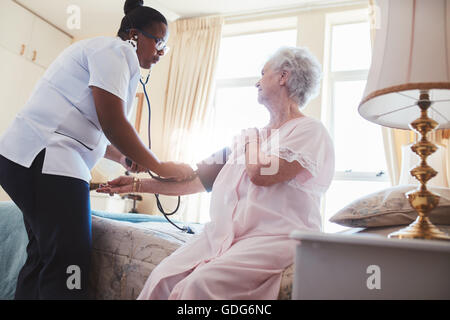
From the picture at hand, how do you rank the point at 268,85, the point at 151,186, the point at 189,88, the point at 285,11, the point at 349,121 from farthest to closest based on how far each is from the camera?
the point at 189,88 < the point at 285,11 < the point at 349,121 < the point at 151,186 < the point at 268,85

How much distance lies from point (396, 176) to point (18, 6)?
4.35 meters

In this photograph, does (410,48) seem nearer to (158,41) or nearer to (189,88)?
(158,41)

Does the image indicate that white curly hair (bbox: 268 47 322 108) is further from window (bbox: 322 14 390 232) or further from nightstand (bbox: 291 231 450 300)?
window (bbox: 322 14 390 232)

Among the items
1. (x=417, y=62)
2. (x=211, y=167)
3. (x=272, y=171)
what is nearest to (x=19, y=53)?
(x=211, y=167)

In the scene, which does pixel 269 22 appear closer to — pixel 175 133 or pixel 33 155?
pixel 175 133

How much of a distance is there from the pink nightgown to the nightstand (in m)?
0.24

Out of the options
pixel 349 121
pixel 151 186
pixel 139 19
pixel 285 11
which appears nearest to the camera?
pixel 139 19

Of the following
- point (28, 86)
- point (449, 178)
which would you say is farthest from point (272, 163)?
point (28, 86)

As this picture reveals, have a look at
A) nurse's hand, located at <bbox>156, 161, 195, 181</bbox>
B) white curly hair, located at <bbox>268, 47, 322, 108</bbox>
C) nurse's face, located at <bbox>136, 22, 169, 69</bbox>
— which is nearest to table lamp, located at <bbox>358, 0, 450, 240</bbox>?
white curly hair, located at <bbox>268, 47, 322, 108</bbox>

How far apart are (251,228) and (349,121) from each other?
119 inches

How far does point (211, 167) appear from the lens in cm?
156

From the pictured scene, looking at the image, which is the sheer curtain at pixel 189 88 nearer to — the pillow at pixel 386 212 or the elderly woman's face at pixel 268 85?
the elderly woman's face at pixel 268 85

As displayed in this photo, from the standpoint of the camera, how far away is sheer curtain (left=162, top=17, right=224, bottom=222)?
4.13 metres

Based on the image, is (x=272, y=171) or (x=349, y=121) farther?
(x=349, y=121)
